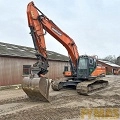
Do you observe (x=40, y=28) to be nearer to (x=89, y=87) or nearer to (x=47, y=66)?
(x=47, y=66)

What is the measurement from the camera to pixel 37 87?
1085cm

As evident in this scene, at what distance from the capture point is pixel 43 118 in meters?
8.56

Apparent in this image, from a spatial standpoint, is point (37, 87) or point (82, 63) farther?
point (82, 63)

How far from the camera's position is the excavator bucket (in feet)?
35.8

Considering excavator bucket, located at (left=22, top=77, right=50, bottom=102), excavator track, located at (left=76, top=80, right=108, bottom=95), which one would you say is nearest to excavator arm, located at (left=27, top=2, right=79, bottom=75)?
excavator bucket, located at (left=22, top=77, right=50, bottom=102)

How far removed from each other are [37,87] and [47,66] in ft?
6.47

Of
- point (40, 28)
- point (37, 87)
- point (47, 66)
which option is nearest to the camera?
point (37, 87)

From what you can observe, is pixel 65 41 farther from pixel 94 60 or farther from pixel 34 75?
pixel 34 75

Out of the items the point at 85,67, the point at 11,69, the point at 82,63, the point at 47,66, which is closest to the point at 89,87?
the point at 85,67

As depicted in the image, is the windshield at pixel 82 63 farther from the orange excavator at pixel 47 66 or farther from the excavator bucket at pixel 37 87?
the excavator bucket at pixel 37 87

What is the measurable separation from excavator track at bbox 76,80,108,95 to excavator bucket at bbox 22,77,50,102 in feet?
12.1

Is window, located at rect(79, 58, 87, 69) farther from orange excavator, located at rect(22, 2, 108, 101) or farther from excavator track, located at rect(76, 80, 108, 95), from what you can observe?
excavator track, located at rect(76, 80, 108, 95)

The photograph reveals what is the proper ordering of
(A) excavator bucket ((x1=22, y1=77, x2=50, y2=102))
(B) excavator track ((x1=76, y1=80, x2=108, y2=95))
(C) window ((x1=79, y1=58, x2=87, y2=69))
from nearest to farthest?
(A) excavator bucket ((x1=22, y1=77, x2=50, y2=102))
(B) excavator track ((x1=76, y1=80, x2=108, y2=95))
(C) window ((x1=79, y1=58, x2=87, y2=69))

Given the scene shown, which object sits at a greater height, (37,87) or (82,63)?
(82,63)
